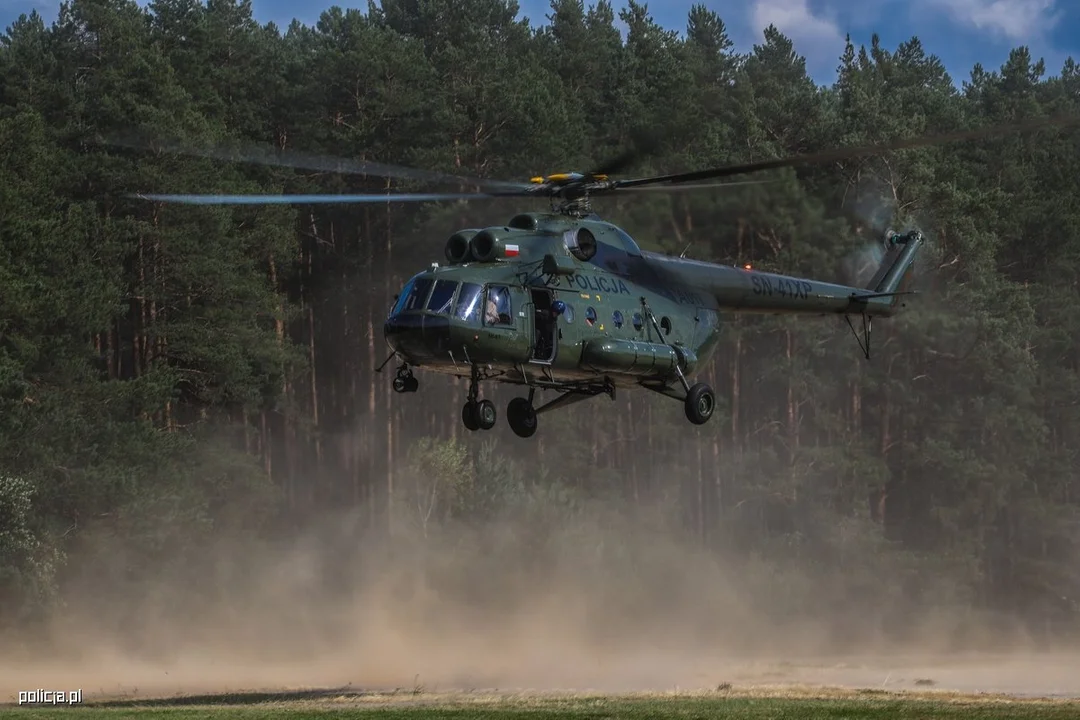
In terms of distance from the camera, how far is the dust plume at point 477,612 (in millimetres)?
42750

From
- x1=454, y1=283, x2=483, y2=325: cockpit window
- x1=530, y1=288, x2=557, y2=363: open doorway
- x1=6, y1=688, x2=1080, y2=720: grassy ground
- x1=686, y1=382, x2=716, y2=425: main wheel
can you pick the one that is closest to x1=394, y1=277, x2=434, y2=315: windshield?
x1=454, y1=283, x2=483, y2=325: cockpit window

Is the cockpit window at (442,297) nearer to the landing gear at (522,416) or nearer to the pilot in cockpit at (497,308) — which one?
the pilot in cockpit at (497,308)

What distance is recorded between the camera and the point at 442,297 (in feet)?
67.9

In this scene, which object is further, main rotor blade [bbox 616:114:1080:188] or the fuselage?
→ the fuselage

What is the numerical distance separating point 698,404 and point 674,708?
4646mm

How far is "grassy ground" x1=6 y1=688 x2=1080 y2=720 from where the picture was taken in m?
19.1

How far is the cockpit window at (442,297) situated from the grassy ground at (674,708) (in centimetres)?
512

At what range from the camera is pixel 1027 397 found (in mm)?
53844

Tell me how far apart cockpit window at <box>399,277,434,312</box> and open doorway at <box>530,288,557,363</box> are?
1.61m

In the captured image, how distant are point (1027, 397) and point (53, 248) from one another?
31767mm

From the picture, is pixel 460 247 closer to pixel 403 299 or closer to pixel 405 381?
pixel 403 299

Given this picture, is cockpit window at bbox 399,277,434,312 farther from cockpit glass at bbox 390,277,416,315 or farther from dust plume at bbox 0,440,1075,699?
dust plume at bbox 0,440,1075,699

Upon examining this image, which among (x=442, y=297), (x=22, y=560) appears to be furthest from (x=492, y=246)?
(x=22, y=560)

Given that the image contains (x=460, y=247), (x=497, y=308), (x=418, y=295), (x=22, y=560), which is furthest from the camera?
(x=22, y=560)
